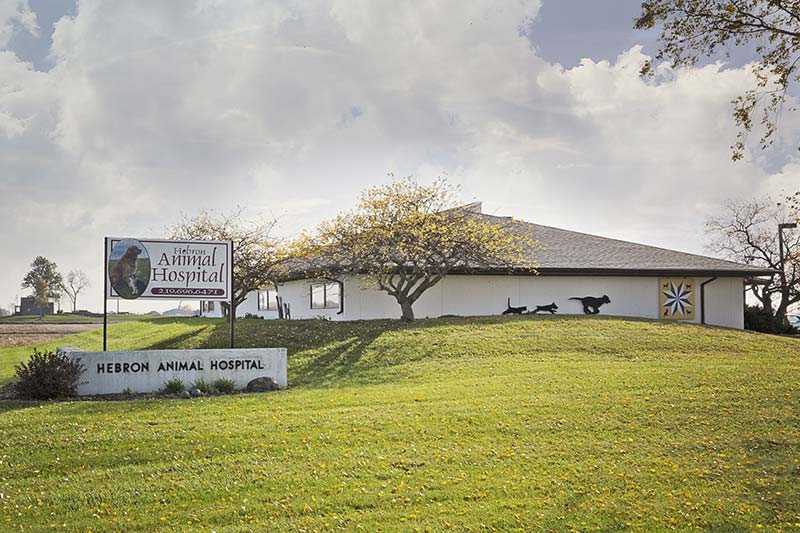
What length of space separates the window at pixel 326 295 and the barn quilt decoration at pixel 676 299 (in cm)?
1349

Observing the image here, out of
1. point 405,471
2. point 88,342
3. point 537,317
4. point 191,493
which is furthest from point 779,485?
point 88,342

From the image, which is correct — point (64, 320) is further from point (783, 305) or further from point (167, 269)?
point (783, 305)

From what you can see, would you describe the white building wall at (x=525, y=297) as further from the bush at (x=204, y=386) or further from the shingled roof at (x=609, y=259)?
the bush at (x=204, y=386)

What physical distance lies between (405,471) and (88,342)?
26737 millimetres

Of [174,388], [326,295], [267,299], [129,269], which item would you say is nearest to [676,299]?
[326,295]

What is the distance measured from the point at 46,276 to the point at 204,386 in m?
85.6

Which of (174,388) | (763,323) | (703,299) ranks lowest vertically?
(174,388)

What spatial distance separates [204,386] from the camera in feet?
49.1

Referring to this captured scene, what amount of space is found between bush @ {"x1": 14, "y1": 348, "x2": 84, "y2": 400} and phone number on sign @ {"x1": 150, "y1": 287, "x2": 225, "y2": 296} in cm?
315

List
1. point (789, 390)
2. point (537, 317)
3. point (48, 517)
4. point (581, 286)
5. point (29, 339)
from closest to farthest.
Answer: point (48, 517) → point (789, 390) → point (537, 317) → point (581, 286) → point (29, 339)

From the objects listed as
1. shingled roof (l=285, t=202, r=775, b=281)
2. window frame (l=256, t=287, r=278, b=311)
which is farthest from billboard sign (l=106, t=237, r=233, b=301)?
window frame (l=256, t=287, r=278, b=311)

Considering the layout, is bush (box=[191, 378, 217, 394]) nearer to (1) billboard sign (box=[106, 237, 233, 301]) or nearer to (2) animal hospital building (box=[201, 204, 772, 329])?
(1) billboard sign (box=[106, 237, 233, 301])

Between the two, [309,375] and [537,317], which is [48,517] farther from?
[537,317]

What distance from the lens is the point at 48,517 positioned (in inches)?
283
